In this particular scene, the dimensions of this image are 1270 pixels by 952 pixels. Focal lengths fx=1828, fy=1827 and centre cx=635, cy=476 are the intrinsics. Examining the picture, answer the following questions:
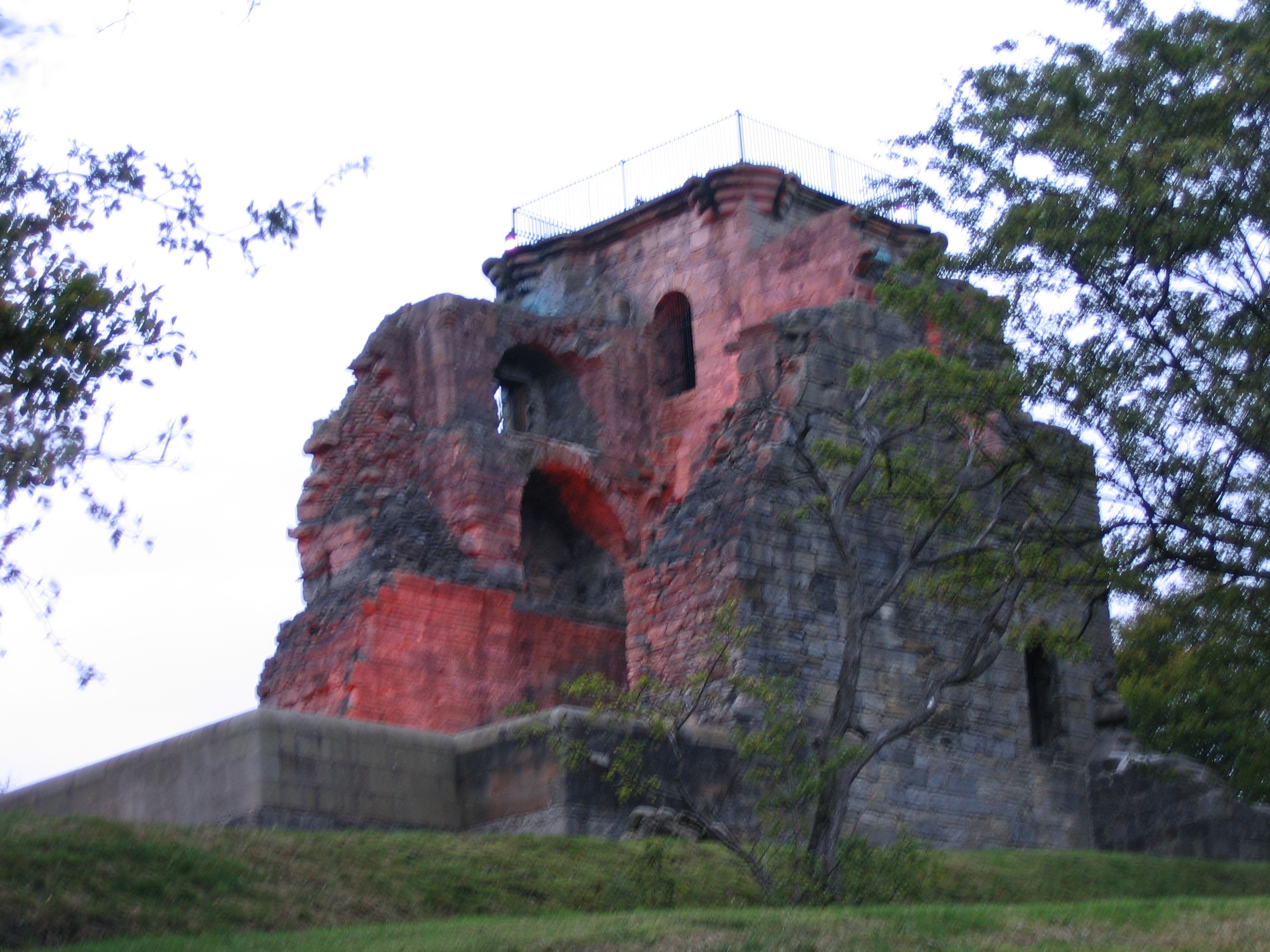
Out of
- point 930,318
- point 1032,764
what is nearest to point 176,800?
point 930,318

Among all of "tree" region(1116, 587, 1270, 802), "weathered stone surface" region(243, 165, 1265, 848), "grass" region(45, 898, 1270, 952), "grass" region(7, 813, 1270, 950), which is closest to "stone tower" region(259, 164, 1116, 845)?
"weathered stone surface" region(243, 165, 1265, 848)

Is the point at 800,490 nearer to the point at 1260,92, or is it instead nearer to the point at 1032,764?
the point at 1032,764

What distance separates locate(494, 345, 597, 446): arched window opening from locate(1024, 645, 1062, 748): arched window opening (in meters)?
7.18

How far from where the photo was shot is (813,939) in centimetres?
841

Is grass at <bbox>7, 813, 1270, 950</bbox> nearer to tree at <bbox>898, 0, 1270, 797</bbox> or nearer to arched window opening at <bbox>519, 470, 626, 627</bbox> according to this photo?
tree at <bbox>898, 0, 1270, 797</bbox>

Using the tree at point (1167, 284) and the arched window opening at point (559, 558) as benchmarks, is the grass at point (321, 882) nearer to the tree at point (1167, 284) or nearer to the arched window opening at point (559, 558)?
the tree at point (1167, 284)

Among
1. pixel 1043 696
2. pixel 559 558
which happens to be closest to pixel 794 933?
pixel 1043 696

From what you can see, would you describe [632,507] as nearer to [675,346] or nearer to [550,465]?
[550,465]

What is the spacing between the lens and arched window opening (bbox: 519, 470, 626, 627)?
21.4 metres

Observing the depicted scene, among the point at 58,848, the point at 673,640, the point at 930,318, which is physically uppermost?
the point at 930,318

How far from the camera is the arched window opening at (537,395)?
2269cm

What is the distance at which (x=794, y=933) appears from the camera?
8531 mm

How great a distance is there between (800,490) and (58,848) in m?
7.76

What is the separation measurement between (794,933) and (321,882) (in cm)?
260
